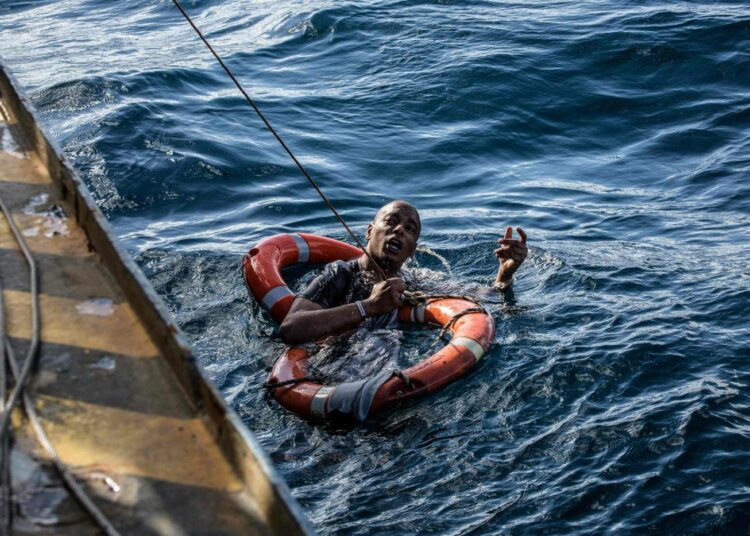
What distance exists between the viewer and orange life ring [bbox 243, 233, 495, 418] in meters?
6.00

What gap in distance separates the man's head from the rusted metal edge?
250 cm

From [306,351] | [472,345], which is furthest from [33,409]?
[472,345]

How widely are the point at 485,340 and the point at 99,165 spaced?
17.4 ft

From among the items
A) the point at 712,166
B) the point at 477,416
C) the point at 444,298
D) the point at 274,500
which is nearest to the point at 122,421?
the point at 274,500

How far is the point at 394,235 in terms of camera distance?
7.12 metres

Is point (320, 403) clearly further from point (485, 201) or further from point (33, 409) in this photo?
point (485, 201)

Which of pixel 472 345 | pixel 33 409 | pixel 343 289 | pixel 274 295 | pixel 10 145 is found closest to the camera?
pixel 33 409

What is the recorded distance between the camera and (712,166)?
10141mm

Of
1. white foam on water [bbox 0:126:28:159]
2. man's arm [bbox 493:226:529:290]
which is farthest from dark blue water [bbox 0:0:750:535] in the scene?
white foam on water [bbox 0:126:28:159]

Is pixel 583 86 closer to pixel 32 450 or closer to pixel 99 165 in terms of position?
pixel 99 165

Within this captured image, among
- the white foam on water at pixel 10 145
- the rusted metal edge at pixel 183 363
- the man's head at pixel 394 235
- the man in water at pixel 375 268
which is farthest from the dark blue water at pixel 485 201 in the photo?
the white foam on water at pixel 10 145

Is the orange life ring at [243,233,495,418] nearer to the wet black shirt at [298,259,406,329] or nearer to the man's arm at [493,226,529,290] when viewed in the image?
the wet black shirt at [298,259,406,329]

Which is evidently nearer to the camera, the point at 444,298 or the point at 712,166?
the point at 444,298

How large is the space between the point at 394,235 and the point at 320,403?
1674 mm
